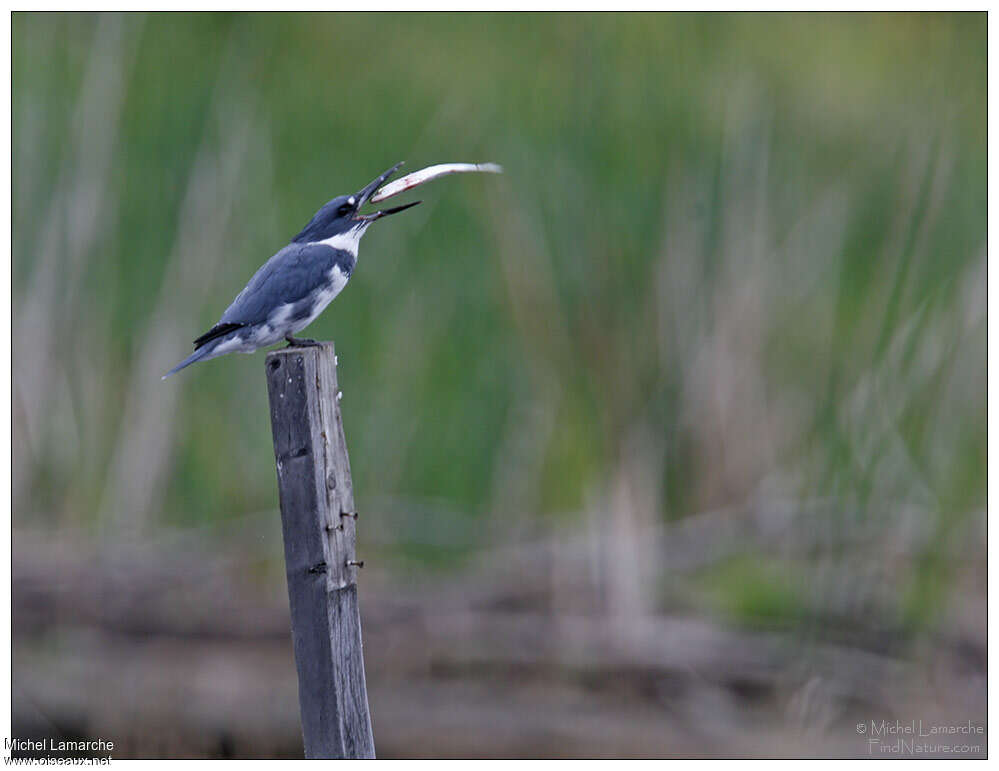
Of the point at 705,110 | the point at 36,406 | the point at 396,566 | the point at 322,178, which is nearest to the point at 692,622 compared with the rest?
the point at 396,566

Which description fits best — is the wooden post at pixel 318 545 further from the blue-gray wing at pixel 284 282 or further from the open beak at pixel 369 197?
the open beak at pixel 369 197

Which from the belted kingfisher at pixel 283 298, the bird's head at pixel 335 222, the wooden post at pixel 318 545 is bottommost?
the wooden post at pixel 318 545

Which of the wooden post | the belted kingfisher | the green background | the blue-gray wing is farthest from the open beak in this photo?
the green background

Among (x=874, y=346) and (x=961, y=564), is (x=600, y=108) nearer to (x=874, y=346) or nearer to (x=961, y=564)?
(x=874, y=346)

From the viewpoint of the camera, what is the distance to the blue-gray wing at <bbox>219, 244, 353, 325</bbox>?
8.17 ft

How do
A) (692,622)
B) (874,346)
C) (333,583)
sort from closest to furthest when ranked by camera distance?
(333,583) → (874,346) → (692,622)

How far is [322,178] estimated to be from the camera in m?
3.91

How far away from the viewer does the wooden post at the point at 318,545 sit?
6.70 feet

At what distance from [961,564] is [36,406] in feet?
11.6

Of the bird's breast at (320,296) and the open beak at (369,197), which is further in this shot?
the open beak at (369,197)

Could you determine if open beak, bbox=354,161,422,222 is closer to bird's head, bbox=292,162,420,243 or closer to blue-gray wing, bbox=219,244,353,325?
bird's head, bbox=292,162,420,243

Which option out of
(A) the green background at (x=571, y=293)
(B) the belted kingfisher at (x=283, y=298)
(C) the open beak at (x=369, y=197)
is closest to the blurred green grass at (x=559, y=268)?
(A) the green background at (x=571, y=293)

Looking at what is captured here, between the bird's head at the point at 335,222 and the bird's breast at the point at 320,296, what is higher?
the bird's head at the point at 335,222

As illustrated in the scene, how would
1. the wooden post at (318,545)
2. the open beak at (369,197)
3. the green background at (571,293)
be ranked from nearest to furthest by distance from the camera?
the wooden post at (318,545) < the open beak at (369,197) < the green background at (571,293)
